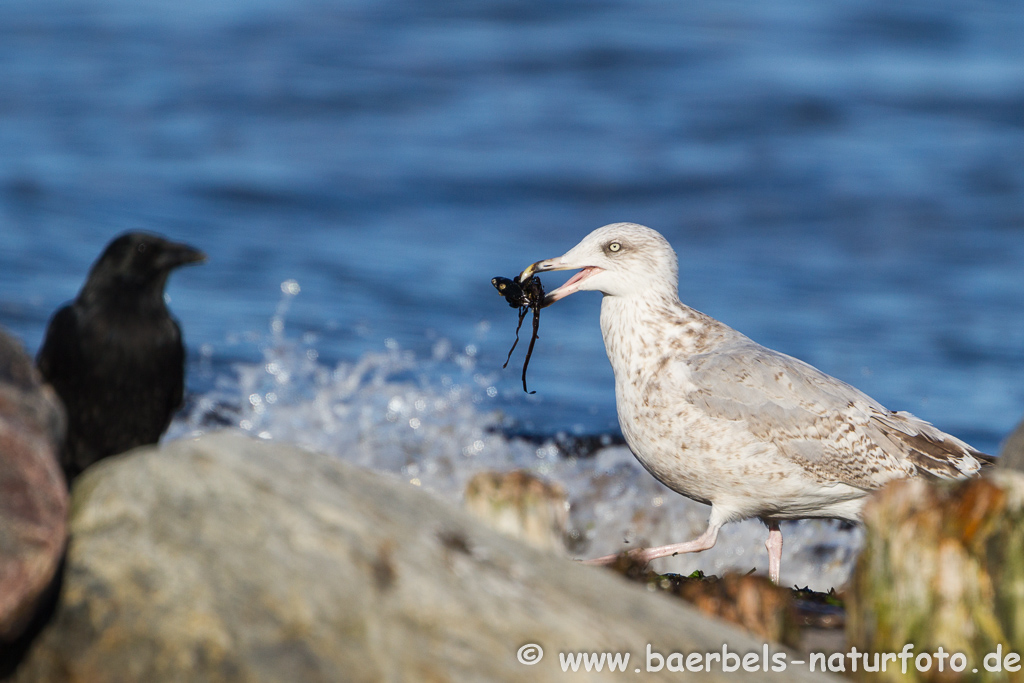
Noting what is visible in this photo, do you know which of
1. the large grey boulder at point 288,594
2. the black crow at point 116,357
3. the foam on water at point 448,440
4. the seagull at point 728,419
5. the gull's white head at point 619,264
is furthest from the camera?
the foam on water at point 448,440

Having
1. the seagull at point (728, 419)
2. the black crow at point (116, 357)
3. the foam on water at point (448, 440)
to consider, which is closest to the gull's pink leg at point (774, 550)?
the seagull at point (728, 419)

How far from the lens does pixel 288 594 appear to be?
287 cm

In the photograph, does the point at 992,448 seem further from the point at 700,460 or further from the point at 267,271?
the point at 267,271

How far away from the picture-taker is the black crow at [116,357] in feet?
12.9

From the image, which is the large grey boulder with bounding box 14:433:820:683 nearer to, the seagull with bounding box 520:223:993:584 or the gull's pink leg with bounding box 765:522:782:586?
the seagull with bounding box 520:223:993:584

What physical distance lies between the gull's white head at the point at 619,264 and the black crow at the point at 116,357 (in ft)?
7.02

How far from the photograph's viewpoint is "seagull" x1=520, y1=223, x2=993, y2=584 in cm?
529

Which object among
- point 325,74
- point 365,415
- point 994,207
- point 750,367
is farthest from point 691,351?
point 325,74

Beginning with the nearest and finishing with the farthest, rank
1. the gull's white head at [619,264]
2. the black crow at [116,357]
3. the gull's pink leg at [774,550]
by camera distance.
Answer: the black crow at [116,357] → the gull's pink leg at [774,550] → the gull's white head at [619,264]

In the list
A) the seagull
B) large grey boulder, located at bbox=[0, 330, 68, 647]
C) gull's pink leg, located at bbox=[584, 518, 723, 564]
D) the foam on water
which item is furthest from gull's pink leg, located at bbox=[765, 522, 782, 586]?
large grey boulder, located at bbox=[0, 330, 68, 647]

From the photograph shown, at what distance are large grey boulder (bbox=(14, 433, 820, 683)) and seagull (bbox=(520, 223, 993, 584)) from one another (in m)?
1.98

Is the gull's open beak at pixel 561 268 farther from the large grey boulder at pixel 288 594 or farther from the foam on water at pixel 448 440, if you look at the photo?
the foam on water at pixel 448 440

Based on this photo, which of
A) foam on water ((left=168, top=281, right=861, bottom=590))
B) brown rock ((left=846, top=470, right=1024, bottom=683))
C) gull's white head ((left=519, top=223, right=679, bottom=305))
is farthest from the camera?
foam on water ((left=168, top=281, right=861, bottom=590))

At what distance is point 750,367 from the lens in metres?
5.47
